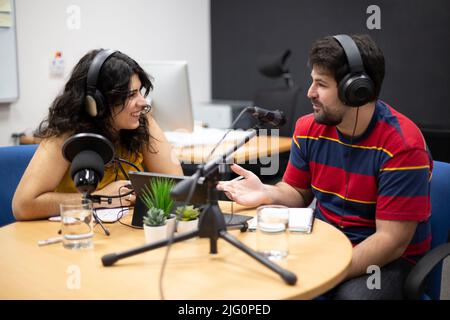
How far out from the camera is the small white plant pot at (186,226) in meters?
1.43

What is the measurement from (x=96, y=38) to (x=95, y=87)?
2731 millimetres

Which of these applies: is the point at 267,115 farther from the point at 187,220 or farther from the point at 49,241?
the point at 49,241

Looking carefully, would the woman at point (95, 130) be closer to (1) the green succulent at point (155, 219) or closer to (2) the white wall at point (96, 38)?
(1) the green succulent at point (155, 219)

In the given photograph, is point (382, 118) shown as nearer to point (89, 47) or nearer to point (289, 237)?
point (289, 237)

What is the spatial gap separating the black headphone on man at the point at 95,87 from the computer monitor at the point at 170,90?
3.37ft

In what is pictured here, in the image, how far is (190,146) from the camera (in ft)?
9.45

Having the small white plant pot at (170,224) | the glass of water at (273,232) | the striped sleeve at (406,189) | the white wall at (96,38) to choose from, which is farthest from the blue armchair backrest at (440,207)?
the white wall at (96,38)

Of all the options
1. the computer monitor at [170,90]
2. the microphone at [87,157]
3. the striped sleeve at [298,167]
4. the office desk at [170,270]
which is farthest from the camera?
the computer monitor at [170,90]

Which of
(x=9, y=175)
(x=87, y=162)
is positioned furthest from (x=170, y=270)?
(x=9, y=175)

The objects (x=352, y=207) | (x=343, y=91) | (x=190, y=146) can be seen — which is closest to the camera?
(x=343, y=91)

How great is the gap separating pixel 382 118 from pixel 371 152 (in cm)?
12
